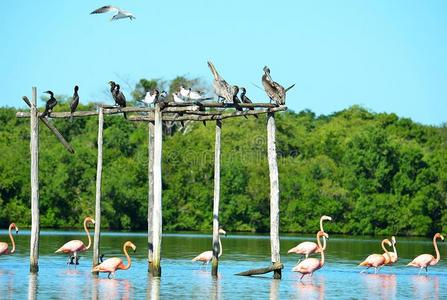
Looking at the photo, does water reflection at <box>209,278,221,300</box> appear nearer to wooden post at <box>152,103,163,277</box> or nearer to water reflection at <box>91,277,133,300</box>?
wooden post at <box>152,103,163,277</box>

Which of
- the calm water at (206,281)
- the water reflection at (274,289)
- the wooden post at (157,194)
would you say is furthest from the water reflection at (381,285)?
the wooden post at (157,194)

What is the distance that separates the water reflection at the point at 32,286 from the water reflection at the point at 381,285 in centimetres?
715

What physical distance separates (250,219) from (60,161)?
466 inches

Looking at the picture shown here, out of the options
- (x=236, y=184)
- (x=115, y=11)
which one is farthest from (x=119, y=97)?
(x=236, y=184)

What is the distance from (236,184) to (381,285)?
4382cm

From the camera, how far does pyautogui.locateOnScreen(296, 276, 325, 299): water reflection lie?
83.8 ft

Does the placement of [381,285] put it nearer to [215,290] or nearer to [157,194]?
[215,290]

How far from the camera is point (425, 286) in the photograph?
29359 millimetres

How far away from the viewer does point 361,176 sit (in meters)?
74.6

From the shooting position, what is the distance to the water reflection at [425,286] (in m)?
26.6

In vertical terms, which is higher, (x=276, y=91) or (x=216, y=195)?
(x=276, y=91)

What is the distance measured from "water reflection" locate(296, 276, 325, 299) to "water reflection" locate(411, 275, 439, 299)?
6.88 feet

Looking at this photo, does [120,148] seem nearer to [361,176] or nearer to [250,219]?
[250,219]

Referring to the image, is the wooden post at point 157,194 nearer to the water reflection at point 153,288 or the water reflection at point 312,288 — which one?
the water reflection at point 153,288
